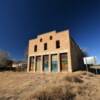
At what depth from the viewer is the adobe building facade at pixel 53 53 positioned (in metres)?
19.3

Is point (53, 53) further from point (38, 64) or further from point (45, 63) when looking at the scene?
point (38, 64)

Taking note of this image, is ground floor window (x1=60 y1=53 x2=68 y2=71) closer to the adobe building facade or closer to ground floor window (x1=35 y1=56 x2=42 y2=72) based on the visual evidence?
the adobe building facade

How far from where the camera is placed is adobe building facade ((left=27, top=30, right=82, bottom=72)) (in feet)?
63.3

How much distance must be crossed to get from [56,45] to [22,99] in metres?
16.1

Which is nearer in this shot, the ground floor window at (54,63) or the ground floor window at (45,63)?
the ground floor window at (54,63)

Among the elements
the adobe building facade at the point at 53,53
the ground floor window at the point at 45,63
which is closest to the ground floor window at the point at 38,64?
the adobe building facade at the point at 53,53

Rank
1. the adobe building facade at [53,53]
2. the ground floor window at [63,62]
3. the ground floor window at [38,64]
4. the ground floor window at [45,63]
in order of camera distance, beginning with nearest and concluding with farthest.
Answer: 1. the ground floor window at [63,62]
2. the adobe building facade at [53,53]
3. the ground floor window at [45,63]
4. the ground floor window at [38,64]

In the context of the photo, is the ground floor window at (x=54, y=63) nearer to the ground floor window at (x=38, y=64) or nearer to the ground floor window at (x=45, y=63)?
the ground floor window at (x=45, y=63)

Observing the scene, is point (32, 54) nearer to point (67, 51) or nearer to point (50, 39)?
point (50, 39)

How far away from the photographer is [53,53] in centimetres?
2069

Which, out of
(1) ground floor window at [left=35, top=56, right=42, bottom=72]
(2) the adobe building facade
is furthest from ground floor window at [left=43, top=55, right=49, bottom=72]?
(1) ground floor window at [left=35, top=56, right=42, bottom=72]

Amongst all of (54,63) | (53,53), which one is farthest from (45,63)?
(53,53)

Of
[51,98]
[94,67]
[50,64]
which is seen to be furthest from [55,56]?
[51,98]

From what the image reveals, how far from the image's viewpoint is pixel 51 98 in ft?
18.8
